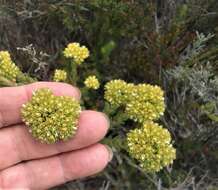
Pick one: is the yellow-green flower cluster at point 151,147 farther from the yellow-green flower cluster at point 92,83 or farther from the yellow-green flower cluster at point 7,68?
the yellow-green flower cluster at point 7,68

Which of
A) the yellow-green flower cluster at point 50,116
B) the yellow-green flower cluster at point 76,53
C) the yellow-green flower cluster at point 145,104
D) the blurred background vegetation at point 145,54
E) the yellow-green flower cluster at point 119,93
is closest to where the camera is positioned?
the yellow-green flower cluster at point 50,116

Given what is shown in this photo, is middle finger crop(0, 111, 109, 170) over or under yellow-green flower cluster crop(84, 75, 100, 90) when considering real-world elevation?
under

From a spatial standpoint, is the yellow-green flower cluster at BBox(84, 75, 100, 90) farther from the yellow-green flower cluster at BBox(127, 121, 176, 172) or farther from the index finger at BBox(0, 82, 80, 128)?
the yellow-green flower cluster at BBox(127, 121, 176, 172)

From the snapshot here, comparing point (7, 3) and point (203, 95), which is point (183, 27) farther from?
point (7, 3)

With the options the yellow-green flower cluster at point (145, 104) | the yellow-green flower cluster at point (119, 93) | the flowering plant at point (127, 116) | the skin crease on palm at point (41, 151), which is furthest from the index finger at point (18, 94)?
the yellow-green flower cluster at point (145, 104)

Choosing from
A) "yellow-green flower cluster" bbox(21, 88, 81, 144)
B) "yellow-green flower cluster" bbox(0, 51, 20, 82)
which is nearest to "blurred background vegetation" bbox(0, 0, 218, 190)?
Result: "yellow-green flower cluster" bbox(0, 51, 20, 82)
